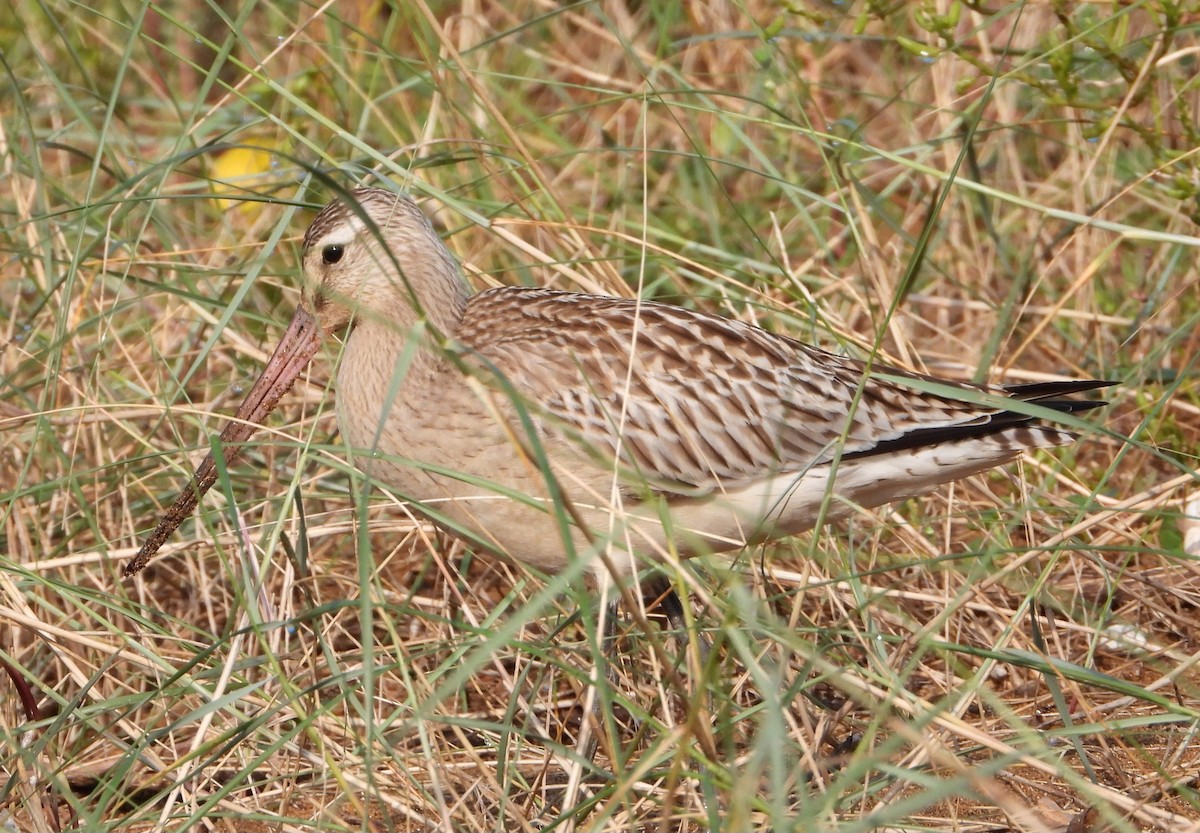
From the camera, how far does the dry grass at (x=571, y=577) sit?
9.80 feet

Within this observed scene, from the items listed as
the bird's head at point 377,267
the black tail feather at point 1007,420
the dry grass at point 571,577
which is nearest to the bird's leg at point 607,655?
the dry grass at point 571,577

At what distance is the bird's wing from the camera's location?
3.91 meters

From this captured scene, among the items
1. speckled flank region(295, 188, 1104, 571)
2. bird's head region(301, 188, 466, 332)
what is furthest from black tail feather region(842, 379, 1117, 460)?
bird's head region(301, 188, 466, 332)

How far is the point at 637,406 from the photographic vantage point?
398cm

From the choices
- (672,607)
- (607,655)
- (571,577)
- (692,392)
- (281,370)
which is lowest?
(672,607)

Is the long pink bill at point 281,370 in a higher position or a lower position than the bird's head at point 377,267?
lower

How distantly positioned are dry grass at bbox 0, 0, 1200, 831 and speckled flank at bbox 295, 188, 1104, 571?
0.16m

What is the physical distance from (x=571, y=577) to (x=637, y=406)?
1631mm

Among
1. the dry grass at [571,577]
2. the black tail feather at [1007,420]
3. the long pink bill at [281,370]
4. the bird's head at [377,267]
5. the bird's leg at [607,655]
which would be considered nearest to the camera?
the dry grass at [571,577]

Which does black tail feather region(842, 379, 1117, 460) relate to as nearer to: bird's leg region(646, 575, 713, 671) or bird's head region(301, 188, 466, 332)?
bird's leg region(646, 575, 713, 671)

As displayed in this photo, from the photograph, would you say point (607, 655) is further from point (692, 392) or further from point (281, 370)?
point (281, 370)

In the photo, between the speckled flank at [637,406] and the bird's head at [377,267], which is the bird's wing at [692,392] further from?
the bird's head at [377,267]

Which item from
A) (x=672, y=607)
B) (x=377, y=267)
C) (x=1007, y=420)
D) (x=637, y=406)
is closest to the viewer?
(x=1007, y=420)

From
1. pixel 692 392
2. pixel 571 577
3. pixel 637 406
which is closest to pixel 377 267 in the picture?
pixel 637 406
